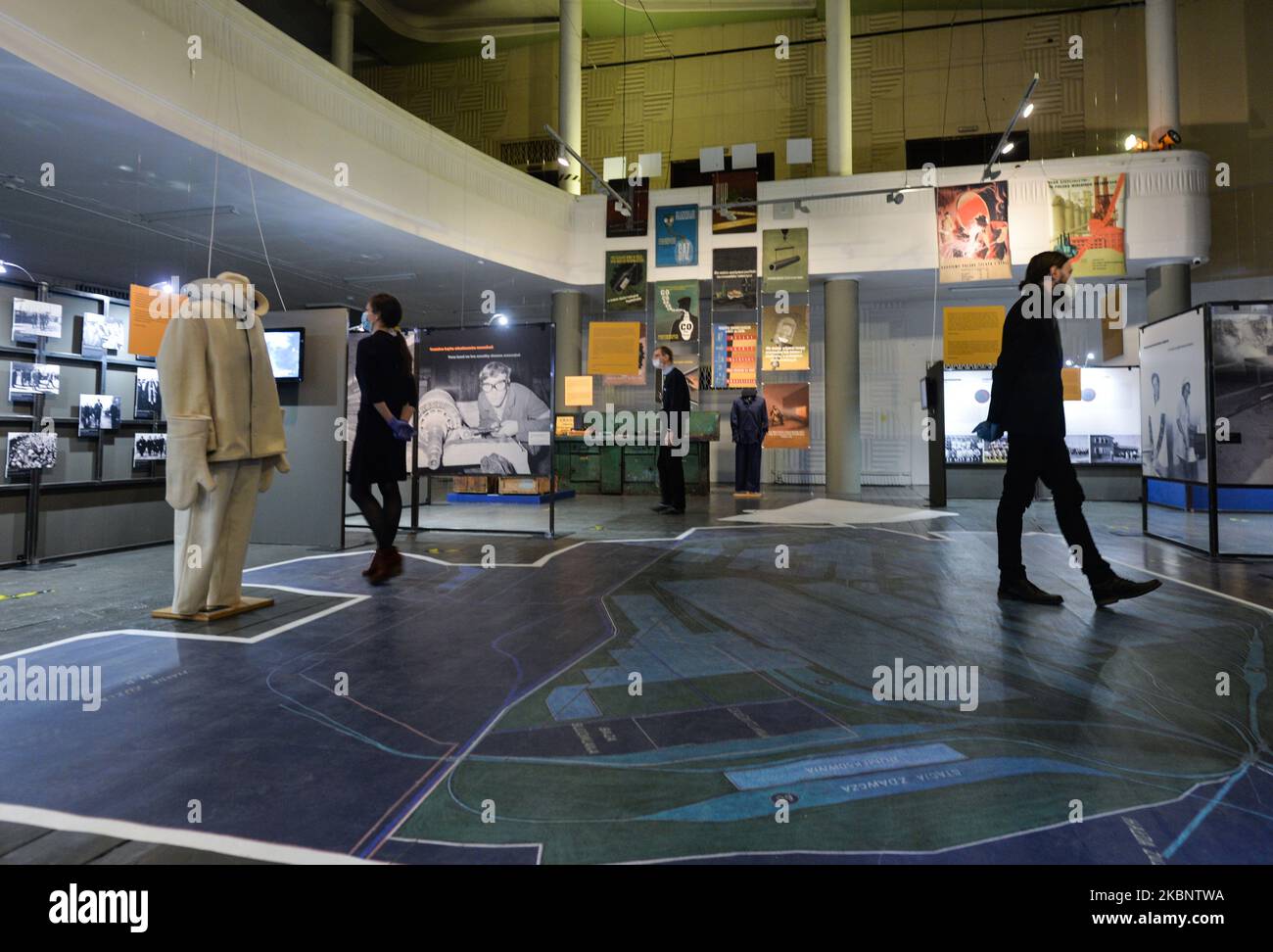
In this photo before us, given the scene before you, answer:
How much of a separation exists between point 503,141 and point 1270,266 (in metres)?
Answer: 14.9

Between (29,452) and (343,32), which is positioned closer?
(29,452)

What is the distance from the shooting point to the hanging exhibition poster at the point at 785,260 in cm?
1143

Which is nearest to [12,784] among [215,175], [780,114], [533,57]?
[215,175]

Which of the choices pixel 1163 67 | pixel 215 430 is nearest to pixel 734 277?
pixel 1163 67

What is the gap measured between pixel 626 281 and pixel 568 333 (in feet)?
5.23

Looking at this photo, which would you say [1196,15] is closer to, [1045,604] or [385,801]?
[1045,604]

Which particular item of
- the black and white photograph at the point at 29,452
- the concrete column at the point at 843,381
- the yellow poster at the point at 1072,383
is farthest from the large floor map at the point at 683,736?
the concrete column at the point at 843,381

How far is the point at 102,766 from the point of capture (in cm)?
175

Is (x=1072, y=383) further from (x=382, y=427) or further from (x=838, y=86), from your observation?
(x=382, y=427)

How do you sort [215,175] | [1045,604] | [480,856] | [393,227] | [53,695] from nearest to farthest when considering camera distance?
1. [480,856]
2. [53,695]
3. [1045,604]
4. [215,175]
5. [393,227]

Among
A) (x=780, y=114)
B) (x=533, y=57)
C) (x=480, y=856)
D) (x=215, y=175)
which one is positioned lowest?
(x=480, y=856)

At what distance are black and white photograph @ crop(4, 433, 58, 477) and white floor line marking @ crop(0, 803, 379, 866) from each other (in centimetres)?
450

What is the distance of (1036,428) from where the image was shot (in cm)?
359

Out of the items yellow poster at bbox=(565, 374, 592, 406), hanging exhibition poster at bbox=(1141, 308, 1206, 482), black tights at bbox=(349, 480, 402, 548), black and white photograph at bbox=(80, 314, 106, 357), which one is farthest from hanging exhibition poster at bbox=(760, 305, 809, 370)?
black and white photograph at bbox=(80, 314, 106, 357)
